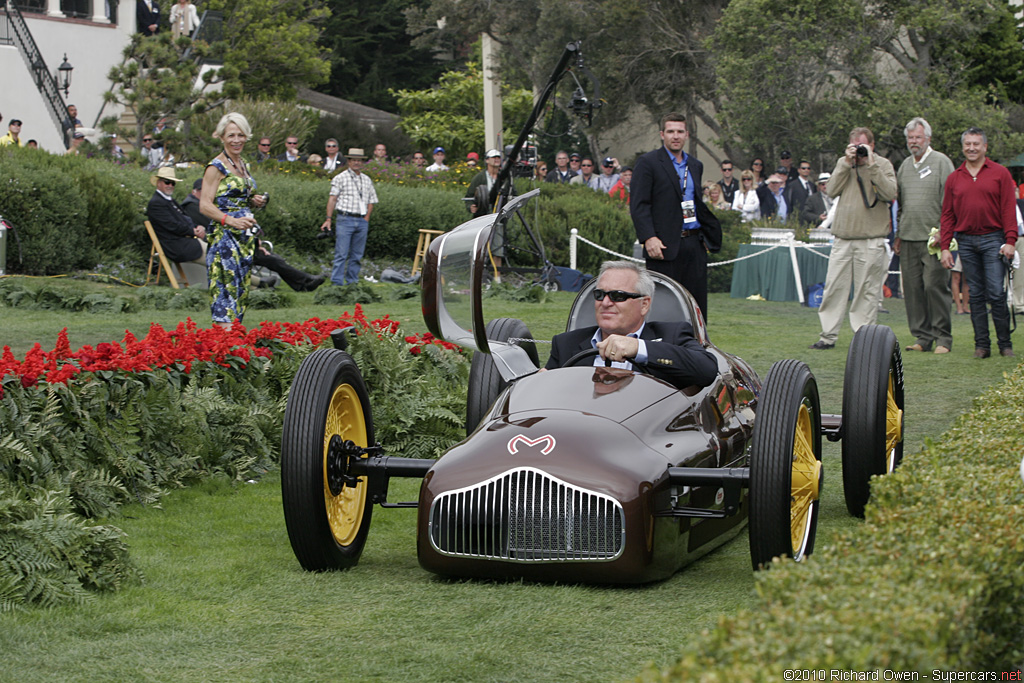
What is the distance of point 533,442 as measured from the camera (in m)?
4.84

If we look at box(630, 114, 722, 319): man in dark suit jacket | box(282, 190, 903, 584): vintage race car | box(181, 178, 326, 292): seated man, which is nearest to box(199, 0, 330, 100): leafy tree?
box(181, 178, 326, 292): seated man

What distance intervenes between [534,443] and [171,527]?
6.97 ft

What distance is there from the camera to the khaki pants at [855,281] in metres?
12.3

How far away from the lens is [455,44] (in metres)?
51.8

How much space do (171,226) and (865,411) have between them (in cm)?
1179

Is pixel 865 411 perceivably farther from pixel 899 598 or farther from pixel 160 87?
pixel 160 87

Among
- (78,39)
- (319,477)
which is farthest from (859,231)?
(78,39)

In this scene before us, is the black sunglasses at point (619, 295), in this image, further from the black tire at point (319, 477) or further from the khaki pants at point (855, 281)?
the khaki pants at point (855, 281)

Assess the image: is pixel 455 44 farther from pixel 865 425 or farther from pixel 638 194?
pixel 865 425

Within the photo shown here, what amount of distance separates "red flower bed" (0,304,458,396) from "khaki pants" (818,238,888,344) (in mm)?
5171

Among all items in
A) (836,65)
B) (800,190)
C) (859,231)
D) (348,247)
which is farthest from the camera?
(836,65)

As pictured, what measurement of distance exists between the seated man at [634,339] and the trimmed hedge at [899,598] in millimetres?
1597

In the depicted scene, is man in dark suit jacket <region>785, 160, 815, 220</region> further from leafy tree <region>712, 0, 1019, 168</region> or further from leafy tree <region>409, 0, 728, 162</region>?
leafy tree <region>409, 0, 728, 162</region>

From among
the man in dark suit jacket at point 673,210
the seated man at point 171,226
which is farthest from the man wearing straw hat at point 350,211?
the man in dark suit jacket at point 673,210
